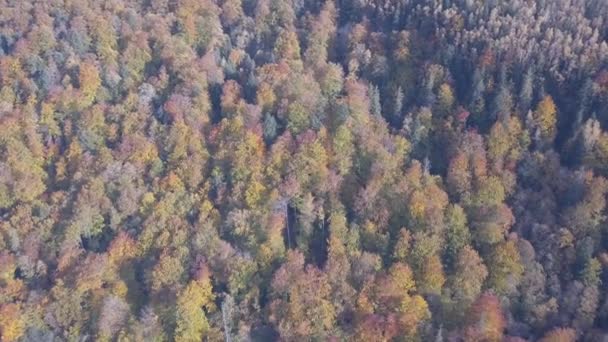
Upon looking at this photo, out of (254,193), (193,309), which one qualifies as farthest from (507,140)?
(193,309)

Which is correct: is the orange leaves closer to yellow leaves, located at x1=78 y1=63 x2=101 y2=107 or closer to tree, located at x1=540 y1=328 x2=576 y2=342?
tree, located at x1=540 y1=328 x2=576 y2=342

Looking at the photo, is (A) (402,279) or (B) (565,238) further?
(A) (402,279)

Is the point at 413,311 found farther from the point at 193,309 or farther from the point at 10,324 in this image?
the point at 10,324

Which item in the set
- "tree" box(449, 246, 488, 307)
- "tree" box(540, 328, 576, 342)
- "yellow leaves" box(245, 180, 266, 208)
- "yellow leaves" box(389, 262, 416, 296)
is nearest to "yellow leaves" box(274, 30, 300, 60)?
"yellow leaves" box(245, 180, 266, 208)

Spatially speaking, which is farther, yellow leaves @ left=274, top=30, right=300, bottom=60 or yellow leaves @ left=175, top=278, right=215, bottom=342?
yellow leaves @ left=274, top=30, right=300, bottom=60

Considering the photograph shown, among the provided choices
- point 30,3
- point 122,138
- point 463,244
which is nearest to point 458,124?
point 463,244

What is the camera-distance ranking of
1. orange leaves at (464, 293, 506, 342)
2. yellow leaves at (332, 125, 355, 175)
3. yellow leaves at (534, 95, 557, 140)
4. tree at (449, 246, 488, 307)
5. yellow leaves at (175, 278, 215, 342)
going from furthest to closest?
yellow leaves at (332, 125, 355, 175) → yellow leaves at (534, 95, 557, 140) → yellow leaves at (175, 278, 215, 342) → tree at (449, 246, 488, 307) → orange leaves at (464, 293, 506, 342)
